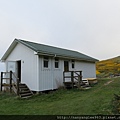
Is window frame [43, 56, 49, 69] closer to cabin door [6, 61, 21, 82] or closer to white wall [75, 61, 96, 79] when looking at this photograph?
cabin door [6, 61, 21, 82]

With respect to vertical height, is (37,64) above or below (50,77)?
above

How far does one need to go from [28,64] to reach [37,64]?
3.62 feet

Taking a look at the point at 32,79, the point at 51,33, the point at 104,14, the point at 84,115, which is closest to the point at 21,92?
the point at 32,79

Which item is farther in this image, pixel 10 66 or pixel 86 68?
pixel 86 68

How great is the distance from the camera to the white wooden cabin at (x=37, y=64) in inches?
447

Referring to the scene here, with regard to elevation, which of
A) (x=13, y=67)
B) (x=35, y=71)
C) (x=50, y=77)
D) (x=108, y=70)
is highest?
(x=13, y=67)

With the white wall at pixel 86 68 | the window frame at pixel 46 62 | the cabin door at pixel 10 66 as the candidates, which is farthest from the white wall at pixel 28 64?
the white wall at pixel 86 68

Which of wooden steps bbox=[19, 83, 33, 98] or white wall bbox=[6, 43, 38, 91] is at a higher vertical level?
white wall bbox=[6, 43, 38, 91]

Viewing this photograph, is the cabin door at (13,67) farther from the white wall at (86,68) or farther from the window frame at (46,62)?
the white wall at (86,68)

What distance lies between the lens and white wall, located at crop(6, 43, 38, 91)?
1144 centimetres

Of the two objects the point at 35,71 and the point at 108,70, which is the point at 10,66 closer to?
the point at 35,71

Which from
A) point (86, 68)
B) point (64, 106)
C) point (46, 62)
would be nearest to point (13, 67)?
point (46, 62)

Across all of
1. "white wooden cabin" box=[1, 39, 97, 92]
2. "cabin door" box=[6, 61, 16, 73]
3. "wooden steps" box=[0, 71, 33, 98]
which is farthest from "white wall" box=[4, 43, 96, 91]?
"cabin door" box=[6, 61, 16, 73]

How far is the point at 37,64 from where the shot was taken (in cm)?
1127
